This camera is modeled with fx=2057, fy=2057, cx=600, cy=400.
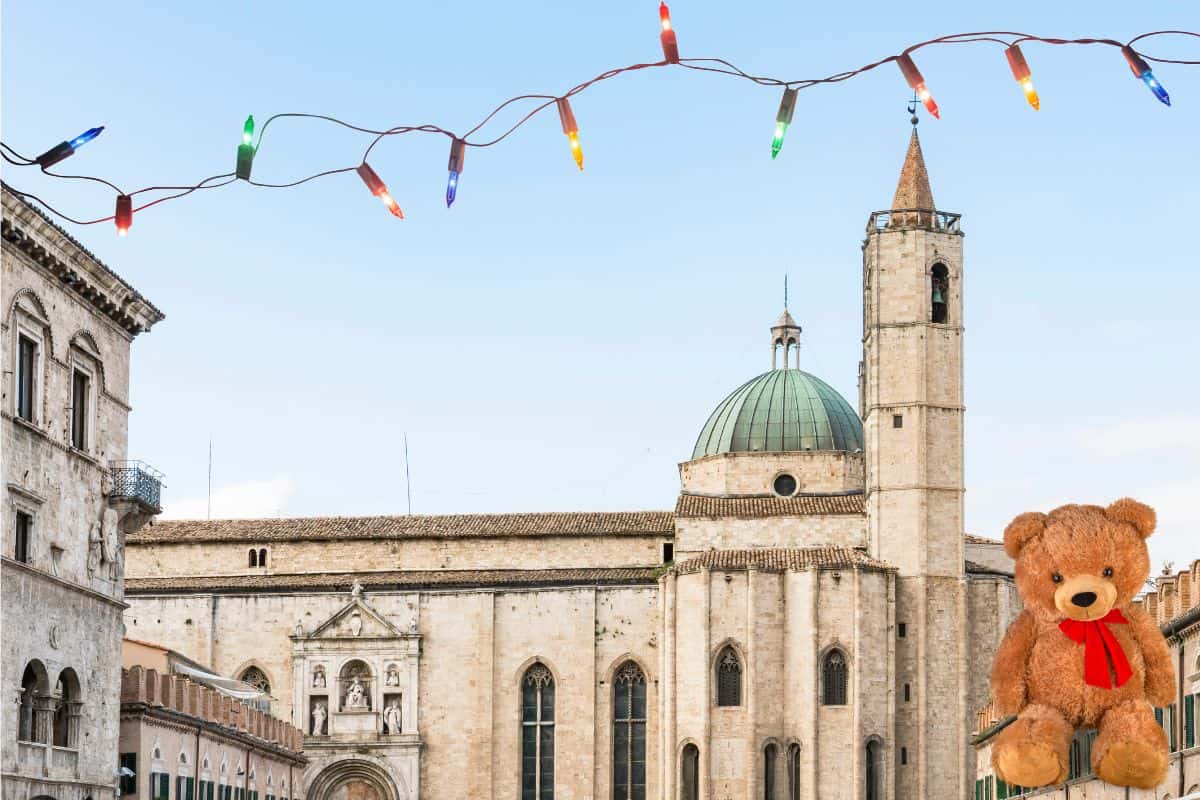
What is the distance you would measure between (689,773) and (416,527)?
37.9ft

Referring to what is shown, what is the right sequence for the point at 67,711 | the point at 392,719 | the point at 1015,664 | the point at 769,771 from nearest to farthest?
1. the point at 1015,664
2. the point at 67,711
3. the point at 769,771
4. the point at 392,719

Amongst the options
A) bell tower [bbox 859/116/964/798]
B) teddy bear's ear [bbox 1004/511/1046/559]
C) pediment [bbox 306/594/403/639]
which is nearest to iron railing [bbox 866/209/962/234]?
bell tower [bbox 859/116/964/798]

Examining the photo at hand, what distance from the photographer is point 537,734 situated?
53.3 metres

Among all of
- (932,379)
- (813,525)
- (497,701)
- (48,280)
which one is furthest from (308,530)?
(48,280)

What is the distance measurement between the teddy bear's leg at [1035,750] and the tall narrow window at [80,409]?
14.6m

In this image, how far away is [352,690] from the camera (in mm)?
54062

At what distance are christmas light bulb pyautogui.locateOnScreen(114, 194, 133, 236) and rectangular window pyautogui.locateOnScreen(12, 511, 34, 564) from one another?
37.0 ft

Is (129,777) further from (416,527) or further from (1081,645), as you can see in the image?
(416,527)

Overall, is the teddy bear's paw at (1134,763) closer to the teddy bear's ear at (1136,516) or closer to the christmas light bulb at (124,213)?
the teddy bear's ear at (1136,516)

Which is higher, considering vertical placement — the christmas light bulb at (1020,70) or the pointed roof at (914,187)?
the pointed roof at (914,187)

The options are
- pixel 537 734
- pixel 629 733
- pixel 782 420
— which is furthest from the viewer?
pixel 782 420

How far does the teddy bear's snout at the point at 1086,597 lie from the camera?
19.2 meters

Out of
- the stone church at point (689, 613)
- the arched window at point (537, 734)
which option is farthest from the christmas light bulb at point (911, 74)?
the arched window at point (537, 734)

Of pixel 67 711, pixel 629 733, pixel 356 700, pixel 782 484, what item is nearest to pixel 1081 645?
pixel 67 711
